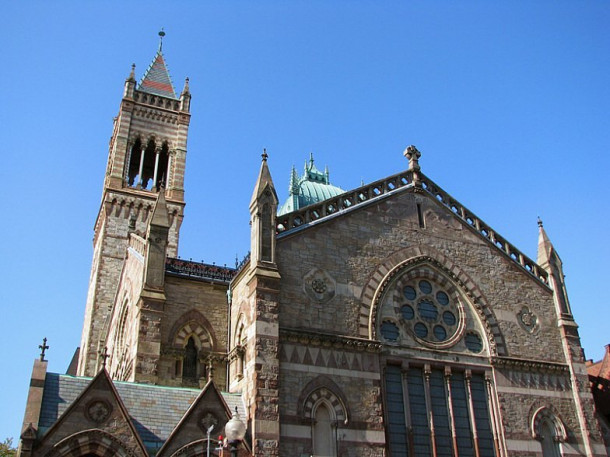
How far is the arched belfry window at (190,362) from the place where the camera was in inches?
1042

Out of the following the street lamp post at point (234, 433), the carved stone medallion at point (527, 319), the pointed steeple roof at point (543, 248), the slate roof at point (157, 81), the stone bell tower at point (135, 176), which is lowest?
the street lamp post at point (234, 433)

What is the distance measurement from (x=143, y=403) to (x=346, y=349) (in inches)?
282

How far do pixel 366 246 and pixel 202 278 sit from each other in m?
7.05

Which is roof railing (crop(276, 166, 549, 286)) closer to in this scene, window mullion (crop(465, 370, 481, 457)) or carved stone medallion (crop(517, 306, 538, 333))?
carved stone medallion (crop(517, 306, 538, 333))

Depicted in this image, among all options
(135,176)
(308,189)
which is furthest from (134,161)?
(308,189)

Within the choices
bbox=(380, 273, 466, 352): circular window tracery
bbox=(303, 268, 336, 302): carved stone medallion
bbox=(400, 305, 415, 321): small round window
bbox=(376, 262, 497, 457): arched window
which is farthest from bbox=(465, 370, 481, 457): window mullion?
bbox=(303, 268, 336, 302): carved stone medallion

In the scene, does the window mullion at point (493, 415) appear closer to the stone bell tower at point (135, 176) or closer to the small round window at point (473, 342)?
the small round window at point (473, 342)

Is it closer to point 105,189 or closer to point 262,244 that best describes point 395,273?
point 262,244

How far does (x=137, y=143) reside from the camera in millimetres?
53000

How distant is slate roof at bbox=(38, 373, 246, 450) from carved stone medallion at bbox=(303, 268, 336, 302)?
4.66 metres

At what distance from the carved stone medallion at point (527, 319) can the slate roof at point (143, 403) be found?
12.7 meters

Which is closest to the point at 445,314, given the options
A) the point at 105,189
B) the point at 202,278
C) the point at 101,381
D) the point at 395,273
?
the point at 395,273

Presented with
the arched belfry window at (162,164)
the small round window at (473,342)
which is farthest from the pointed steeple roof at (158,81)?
the small round window at (473,342)

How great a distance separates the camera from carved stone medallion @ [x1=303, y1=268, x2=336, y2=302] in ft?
80.1
